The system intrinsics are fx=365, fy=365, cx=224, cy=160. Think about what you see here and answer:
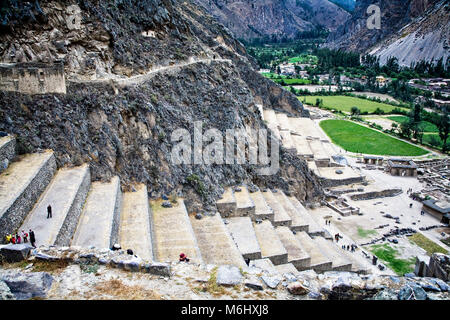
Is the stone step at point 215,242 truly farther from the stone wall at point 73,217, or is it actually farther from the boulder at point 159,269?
the boulder at point 159,269

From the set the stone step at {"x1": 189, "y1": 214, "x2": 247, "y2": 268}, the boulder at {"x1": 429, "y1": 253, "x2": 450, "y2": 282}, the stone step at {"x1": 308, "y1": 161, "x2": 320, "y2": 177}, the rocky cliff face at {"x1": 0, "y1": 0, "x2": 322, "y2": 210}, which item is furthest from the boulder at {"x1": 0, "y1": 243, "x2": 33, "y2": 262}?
the stone step at {"x1": 308, "y1": 161, "x2": 320, "y2": 177}

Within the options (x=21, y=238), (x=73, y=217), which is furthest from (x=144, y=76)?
(x=21, y=238)

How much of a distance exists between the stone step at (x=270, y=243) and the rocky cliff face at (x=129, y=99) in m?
3.50

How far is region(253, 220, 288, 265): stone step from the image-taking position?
65.2 feet

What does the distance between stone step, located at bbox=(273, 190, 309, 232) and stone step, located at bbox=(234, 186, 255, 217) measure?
324 centimetres

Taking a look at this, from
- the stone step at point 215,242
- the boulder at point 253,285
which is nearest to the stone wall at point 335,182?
the stone step at point 215,242

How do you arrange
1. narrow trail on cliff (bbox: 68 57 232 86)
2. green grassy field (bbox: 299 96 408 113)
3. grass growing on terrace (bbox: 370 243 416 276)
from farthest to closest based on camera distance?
green grassy field (bbox: 299 96 408 113) → grass growing on terrace (bbox: 370 243 416 276) → narrow trail on cliff (bbox: 68 57 232 86)

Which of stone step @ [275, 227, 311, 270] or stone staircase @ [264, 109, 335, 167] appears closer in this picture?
stone step @ [275, 227, 311, 270]

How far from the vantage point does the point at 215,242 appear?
19047mm

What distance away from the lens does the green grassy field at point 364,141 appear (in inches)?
2014

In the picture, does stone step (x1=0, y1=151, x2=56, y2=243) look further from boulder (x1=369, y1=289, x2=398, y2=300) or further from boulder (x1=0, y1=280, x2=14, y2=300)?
boulder (x1=369, y1=289, x2=398, y2=300)

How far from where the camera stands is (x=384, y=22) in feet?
466
